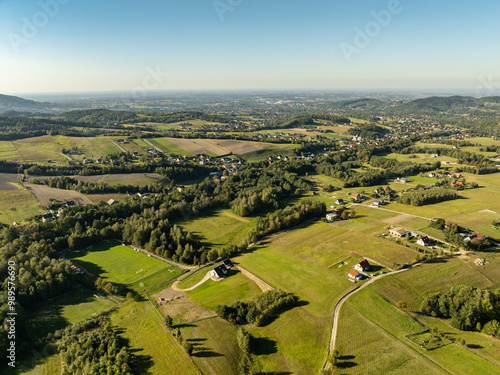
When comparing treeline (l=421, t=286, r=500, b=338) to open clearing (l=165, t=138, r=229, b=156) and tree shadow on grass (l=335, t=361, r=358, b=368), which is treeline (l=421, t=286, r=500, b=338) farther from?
open clearing (l=165, t=138, r=229, b=156)

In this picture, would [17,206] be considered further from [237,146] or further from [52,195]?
[237,146]

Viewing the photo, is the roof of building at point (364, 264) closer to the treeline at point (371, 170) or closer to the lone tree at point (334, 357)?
the lone tree at point (334, 357)

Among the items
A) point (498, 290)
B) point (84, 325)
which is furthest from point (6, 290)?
point (498, 290)

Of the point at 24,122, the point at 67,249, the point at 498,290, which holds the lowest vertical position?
the point at 67,249

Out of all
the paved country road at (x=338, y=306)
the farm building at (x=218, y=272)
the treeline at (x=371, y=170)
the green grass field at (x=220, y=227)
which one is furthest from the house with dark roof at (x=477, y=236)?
the farm building at (x=218, y=272)

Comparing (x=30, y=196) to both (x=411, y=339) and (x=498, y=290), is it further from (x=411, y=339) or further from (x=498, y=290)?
(x=498, y=290)

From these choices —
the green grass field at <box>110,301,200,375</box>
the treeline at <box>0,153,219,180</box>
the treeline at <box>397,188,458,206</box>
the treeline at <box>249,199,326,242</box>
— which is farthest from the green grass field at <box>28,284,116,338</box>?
the treeline at <box>397,188,458,206</box>

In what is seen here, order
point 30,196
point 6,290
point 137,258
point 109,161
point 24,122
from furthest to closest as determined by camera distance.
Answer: point 24,122
point 109,161
point 30,196
point 137,258
point 6,290
